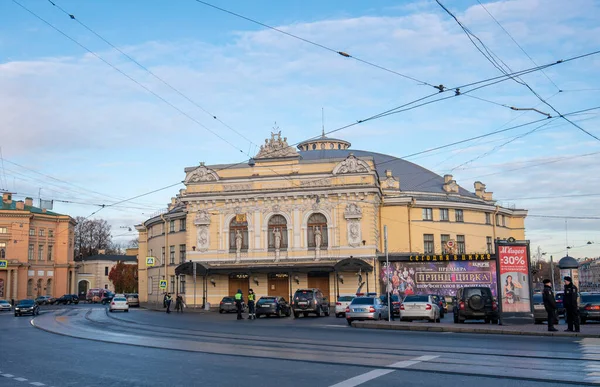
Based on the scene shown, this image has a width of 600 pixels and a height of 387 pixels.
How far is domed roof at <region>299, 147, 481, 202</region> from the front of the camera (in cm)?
6662

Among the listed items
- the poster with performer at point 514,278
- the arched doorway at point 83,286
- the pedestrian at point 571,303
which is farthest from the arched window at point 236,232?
the arched doorway at point 83,286

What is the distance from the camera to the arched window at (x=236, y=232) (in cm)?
5650

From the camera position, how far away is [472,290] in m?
30.0

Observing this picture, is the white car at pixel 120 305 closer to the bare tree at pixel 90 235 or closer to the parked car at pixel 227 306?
the parked car at pixel 227 306

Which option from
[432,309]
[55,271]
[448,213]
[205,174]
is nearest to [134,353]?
[432,309]

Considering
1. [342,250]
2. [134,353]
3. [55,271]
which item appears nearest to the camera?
[134,353]

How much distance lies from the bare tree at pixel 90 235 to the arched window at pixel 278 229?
7580cm

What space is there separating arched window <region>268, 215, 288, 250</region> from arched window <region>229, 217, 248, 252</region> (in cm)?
230

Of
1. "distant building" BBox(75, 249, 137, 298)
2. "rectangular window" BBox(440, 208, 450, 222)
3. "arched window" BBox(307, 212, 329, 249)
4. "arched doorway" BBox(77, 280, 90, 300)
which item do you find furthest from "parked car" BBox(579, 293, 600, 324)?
"arched doorway" BBox(77, 280, 90, 300)

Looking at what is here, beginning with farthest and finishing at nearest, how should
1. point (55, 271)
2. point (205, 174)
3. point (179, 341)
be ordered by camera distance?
point (55, 271) < point (205, 174) < point (179, 341)

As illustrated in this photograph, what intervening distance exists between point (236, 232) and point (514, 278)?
33002mm

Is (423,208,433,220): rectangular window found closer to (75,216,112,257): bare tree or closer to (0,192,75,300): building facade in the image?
(0,192,75,300): building facade

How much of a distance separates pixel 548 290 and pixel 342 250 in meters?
30.7

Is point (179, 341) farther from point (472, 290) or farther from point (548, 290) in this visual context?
point (472, 290)
